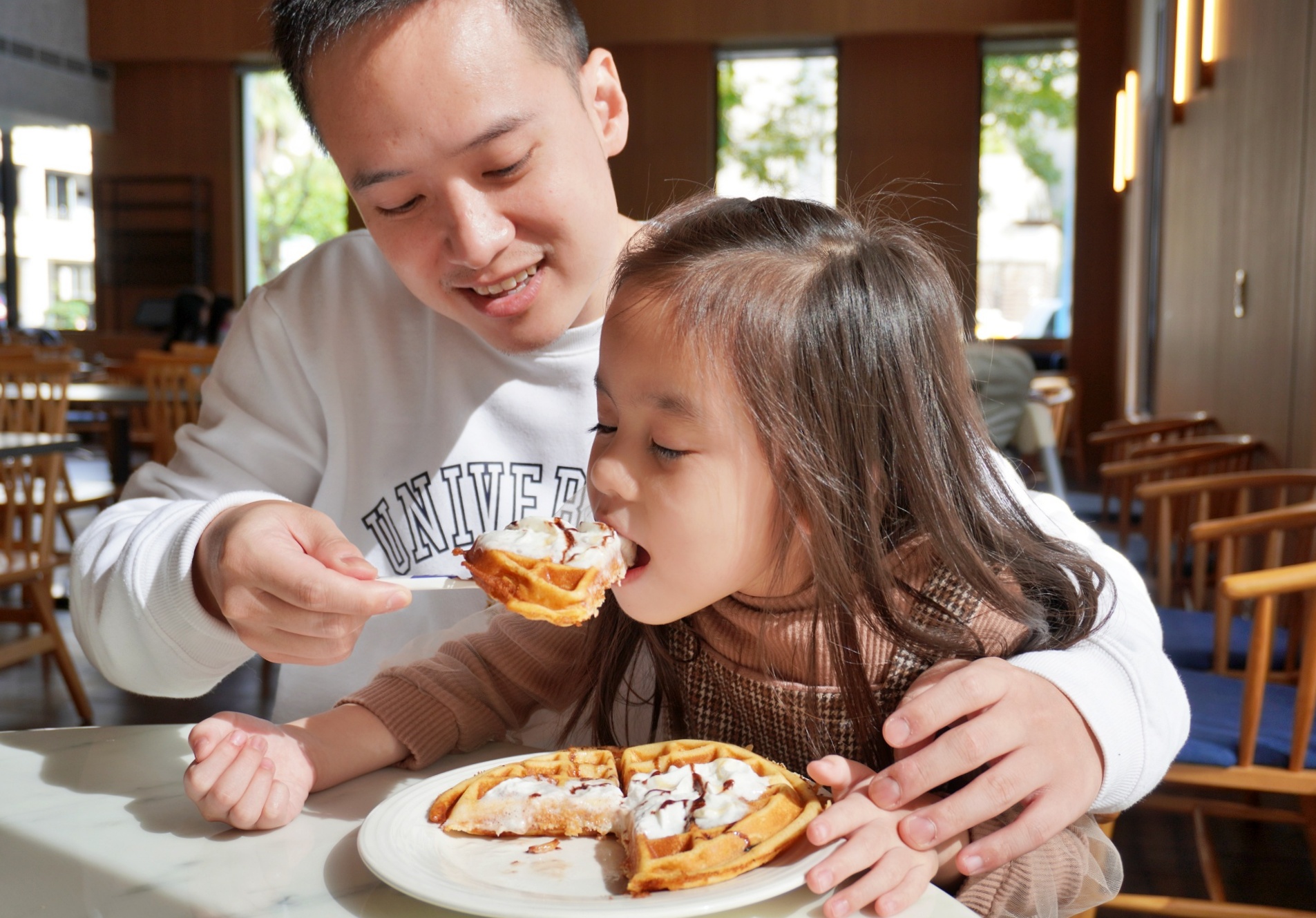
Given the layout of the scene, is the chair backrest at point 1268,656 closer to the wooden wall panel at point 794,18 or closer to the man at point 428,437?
the man at point 428,437

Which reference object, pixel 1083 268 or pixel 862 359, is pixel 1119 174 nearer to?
pixel 1083 268

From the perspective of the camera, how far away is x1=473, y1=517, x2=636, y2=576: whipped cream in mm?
911

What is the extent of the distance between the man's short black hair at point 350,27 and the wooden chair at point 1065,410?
4851 mm

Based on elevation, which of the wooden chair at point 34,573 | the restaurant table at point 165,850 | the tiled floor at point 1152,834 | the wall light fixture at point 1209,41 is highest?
the wall light fixture at point 1209,41

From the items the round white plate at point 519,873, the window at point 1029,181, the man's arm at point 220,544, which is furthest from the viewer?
the window at point 1029,181

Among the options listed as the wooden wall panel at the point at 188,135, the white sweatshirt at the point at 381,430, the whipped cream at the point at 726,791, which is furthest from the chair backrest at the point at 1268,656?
the wooden wall panel at the point at 188,135

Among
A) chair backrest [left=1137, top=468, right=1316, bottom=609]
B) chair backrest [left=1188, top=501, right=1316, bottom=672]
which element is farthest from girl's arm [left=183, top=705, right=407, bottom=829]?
chair backrest [left=1137, top=468, right=1316, bottom=609]

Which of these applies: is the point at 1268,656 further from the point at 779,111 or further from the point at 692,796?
the point at 779,111

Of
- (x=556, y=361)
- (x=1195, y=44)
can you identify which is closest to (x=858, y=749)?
(x=556, y=361)

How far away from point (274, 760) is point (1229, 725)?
1.78m

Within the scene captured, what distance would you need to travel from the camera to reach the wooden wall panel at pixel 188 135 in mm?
12266

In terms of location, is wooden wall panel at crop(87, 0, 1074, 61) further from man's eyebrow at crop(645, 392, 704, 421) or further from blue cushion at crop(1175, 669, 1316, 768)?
man's eyebrow at crop(645, 392, 704, 421)

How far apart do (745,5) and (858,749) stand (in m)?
10.8

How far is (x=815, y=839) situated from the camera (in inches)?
28.7
